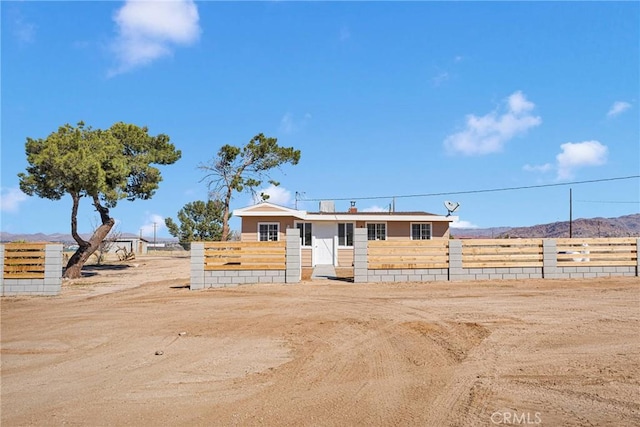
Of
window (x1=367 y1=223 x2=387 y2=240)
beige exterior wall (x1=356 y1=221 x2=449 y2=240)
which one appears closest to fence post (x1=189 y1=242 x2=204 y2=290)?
beige exterior wall (x1=356 y1=221 x2=449 y2=240)

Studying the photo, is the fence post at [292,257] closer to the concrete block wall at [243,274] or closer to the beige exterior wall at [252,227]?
the concrete block wall at [243,274]

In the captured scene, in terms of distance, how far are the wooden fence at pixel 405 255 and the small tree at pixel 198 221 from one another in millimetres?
42760

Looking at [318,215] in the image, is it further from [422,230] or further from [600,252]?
[600,252]

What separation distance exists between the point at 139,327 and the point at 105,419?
485cm

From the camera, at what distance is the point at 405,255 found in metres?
16.1

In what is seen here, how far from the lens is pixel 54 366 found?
6785mm

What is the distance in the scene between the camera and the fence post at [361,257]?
52.1 ft

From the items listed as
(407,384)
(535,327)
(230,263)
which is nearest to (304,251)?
(230,263)

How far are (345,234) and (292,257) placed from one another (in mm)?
8344

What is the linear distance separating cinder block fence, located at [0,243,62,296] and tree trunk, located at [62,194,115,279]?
653 cm

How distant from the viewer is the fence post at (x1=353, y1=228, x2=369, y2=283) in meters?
15.9

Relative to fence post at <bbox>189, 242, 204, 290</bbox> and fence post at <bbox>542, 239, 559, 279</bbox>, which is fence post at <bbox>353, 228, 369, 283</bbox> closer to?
fence post at <bbox>189, 242, 204, 290</bbox>

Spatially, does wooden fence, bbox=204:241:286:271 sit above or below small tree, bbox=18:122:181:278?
below

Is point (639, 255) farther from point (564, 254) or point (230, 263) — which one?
point (230, 263)
